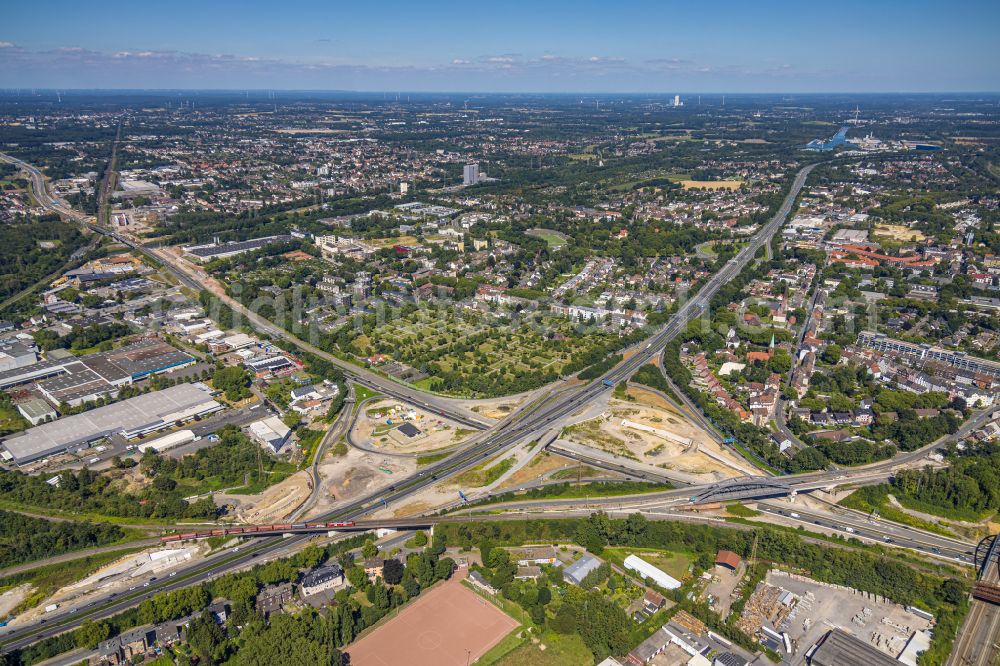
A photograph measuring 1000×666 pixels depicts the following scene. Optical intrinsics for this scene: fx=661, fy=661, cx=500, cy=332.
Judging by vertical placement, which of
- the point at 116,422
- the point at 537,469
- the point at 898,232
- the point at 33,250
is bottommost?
the point at 537,469

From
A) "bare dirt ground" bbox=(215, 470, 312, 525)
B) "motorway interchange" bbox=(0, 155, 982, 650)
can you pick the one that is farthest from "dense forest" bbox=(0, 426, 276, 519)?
"motorway interchange" bbox=(0, 155, 982, 650)

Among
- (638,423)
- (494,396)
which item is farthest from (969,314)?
(494,396)

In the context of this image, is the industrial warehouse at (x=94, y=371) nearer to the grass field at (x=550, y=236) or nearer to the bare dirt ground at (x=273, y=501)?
the bare dirt ground at (x=273, y=501)

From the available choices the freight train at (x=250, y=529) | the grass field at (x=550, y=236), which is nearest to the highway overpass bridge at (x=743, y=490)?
the freight train at (x=250, y=529)

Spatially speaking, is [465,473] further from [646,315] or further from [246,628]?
[646,315]

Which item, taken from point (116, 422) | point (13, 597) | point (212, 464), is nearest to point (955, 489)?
point (212, 464)

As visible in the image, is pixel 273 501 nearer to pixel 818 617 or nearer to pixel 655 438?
pixel 655 438

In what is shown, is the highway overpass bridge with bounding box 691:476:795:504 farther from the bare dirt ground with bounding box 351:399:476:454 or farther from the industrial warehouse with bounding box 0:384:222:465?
the industrial warehouse with bounding box 0:384:222:465
